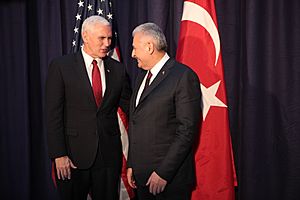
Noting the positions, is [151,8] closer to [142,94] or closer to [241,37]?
[241,37]

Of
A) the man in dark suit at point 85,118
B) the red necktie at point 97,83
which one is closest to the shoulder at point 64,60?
the man in dark suit at point 85,118

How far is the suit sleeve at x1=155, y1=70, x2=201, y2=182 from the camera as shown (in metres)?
1.80

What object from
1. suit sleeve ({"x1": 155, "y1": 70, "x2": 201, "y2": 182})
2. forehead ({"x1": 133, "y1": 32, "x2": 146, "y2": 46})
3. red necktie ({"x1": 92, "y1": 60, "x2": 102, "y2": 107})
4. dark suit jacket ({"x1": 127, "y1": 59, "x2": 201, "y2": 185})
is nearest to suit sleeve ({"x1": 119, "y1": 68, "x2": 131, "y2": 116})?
red necktie ({"x1": 92, "y1": 60, "x2": 102, "y2": 107})

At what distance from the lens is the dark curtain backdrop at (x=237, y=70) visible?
2801 mm

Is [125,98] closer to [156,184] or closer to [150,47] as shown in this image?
[150,47]

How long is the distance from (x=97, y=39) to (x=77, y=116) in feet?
1.46

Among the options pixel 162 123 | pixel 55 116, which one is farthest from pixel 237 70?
pixel 55 116

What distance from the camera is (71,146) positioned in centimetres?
210

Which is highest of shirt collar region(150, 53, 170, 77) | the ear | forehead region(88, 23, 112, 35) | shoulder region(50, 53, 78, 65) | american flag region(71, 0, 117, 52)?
american flag region(71, 0, 117, 52)

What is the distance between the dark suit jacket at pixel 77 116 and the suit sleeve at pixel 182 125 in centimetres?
45

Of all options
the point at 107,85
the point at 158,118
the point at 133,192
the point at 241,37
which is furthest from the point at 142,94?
the point at 241,37

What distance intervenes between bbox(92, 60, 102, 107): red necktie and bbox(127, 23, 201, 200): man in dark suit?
0.74ft

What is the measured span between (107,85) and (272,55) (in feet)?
4.46

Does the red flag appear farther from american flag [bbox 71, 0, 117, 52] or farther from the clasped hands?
the clasped hands
